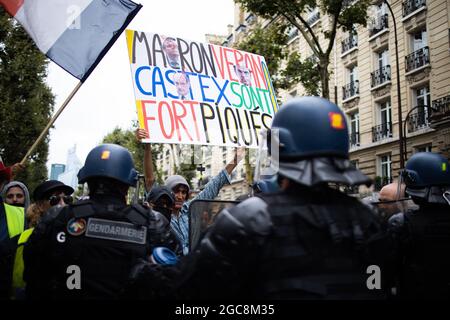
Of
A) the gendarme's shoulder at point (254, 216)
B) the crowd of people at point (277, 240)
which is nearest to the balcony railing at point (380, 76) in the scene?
the crowd of people at point (277, 240)

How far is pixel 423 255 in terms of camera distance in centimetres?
263

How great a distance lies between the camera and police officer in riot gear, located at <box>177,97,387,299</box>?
1506mm

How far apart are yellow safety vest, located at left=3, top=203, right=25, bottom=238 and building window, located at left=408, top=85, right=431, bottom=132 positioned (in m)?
19.5

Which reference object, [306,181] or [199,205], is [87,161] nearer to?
[199,205]

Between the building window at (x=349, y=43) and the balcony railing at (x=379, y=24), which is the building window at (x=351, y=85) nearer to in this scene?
the building window at (x=349, y=43)

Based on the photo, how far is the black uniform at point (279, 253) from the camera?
1501 mm

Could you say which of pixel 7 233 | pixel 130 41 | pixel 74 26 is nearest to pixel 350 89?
pixel 130 41

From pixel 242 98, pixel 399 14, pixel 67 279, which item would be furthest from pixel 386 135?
pixel 67 279

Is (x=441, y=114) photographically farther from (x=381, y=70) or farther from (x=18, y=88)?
(x=18, y=88)

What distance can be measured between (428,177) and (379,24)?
22504 mm

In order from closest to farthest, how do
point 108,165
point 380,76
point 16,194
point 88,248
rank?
point 88,248 → point 108,165 → point 16,194 → point 380,76

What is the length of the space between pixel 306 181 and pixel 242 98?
4.23 metres

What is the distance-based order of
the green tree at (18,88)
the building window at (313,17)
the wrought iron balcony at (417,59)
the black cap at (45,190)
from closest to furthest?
1. the black cap at (45,190)
2. the green tree at (18,88)
3. the wrought iron balcony at (417,59)
4. the building window at (313,17)
